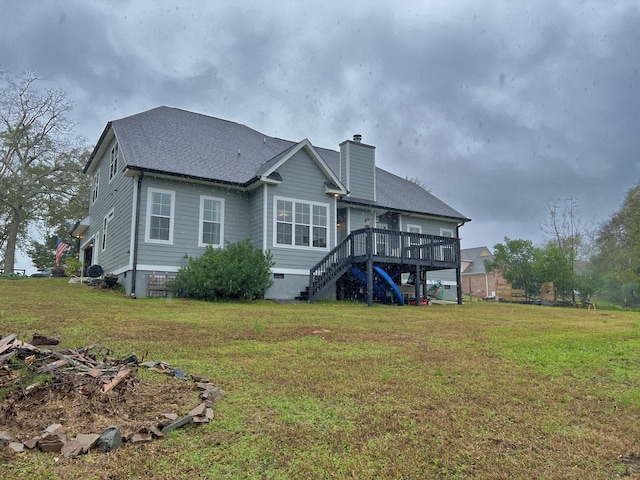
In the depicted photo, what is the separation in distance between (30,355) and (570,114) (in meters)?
24.6

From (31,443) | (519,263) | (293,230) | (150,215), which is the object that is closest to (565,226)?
(519,263)

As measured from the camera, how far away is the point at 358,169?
19.1m

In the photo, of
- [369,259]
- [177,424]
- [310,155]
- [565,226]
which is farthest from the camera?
[565,226]

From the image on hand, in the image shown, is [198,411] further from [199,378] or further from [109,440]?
[199,378]

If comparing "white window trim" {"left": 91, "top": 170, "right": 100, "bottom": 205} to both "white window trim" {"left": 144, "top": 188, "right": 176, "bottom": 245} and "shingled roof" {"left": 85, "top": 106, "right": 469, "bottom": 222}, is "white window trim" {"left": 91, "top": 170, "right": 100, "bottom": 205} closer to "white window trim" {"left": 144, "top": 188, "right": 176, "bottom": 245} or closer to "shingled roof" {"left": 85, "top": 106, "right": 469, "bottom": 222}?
"shingled roof" {"left": 85, "top": 106, "right": 469, "bottom": 222}

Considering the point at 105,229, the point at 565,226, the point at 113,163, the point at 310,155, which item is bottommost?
the point at 105,229

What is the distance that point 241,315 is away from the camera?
962cm

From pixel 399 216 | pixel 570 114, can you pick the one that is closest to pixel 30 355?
pixel 399 216

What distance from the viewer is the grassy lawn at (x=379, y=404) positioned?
2646mm

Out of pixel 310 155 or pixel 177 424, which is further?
pixel 310 155

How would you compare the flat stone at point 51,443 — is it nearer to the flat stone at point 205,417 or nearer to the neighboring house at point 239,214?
the flat stone at point 205,417

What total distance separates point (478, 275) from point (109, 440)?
145 ft

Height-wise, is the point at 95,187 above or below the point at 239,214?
above

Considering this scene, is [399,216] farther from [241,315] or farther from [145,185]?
[241,315]
